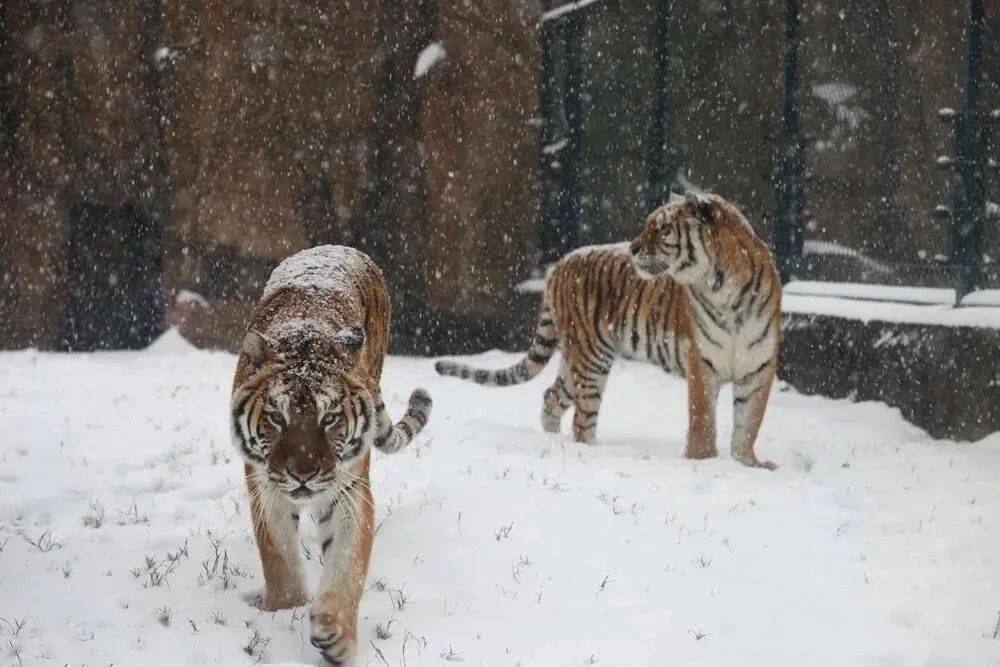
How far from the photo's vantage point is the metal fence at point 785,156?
21.8ft

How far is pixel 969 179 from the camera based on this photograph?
6.67m

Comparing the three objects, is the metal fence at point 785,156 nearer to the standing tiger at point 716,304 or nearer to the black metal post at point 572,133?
the black metal post at point 572,133

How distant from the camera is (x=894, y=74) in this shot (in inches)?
428

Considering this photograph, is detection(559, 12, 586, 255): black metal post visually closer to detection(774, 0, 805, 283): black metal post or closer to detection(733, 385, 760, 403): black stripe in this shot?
detection(774, 0, 805, 283): black metal post

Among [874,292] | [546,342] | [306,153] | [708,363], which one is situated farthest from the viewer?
[306,153]

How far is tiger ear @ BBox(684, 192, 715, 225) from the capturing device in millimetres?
5703

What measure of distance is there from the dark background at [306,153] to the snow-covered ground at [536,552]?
3.89 metres

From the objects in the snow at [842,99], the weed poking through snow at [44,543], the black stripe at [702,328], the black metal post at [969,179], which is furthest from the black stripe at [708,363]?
the snow at [842,99]

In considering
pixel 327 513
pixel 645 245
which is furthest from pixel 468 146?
pixel 327 513

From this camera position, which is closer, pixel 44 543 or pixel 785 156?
pixel 44 543

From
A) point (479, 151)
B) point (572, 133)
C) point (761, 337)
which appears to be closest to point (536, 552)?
point (761, 337)

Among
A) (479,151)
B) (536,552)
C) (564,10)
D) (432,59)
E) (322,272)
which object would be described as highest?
(564,10)

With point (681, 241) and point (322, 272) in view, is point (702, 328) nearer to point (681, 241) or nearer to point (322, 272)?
point (681, 241)

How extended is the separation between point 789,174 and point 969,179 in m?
1.61
